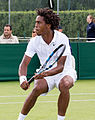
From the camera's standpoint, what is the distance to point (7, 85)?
11781mm

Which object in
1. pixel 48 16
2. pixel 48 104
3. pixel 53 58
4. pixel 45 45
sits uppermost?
pixel 48 16

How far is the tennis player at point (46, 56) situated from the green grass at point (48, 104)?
3.95 feet

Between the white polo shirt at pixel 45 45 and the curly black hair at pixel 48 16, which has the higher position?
the curly black hair at pixel 48 16

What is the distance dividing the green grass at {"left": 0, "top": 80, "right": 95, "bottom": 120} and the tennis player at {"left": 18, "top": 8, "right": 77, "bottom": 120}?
120 centimetres

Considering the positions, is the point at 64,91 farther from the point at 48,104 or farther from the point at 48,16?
the point at 48,104

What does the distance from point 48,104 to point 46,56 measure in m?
2.66

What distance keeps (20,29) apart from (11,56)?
716 inches

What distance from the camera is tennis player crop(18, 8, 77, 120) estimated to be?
6.14m

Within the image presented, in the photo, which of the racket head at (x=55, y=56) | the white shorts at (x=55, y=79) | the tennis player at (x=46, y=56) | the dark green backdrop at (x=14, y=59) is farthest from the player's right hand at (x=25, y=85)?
the dark green backdrop at (x=14, y=59)

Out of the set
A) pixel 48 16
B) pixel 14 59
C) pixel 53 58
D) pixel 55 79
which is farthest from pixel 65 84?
pixel 14 59

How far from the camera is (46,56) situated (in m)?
6.33

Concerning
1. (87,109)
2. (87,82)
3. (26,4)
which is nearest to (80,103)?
(87,109)

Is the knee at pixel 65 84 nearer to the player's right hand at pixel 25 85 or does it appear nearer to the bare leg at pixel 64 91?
the bare leg at pixel 64 91

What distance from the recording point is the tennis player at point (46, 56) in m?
6.14
